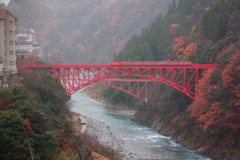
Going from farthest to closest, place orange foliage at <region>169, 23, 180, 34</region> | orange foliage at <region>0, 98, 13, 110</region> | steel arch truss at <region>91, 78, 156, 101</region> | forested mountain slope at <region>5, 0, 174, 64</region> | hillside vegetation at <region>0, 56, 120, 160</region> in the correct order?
forested mountain slope at <region>5, 0, 174, 64</region> < orange foliage at <region>169, 23, 180, 34</region> < steel arch truss at <region>91, 78, 156, 101</region> < orange foliage at <region>0, 98, 13, 110</region> < hillside vegetation at <region>0, 56, 120, 160</region>

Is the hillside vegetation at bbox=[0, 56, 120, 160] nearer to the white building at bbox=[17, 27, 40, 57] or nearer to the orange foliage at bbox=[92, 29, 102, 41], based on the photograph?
the white building at bbox=[17, 27, 40, 57]

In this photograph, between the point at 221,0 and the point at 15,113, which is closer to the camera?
the point at 15,113

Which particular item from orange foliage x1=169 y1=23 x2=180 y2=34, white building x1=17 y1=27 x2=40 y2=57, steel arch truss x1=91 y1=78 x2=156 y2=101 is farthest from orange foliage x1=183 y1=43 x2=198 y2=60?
white building x1=17 y1=27 x2=40 y2=57

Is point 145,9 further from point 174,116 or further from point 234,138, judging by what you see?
point 234,138

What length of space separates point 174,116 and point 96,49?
7451 cm

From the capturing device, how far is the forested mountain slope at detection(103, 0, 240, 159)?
92.4ft

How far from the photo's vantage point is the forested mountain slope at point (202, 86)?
28.2m

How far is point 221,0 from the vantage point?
44.5 metres

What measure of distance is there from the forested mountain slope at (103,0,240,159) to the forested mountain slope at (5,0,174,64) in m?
42.4

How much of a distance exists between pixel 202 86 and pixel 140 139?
7.73m

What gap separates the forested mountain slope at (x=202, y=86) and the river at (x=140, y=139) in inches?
54.4

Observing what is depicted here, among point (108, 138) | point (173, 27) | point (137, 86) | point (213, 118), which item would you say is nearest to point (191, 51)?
point (137, 86)

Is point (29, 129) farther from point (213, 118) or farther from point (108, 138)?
point (108, 138)

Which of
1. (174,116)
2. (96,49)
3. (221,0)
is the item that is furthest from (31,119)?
(96,49)
